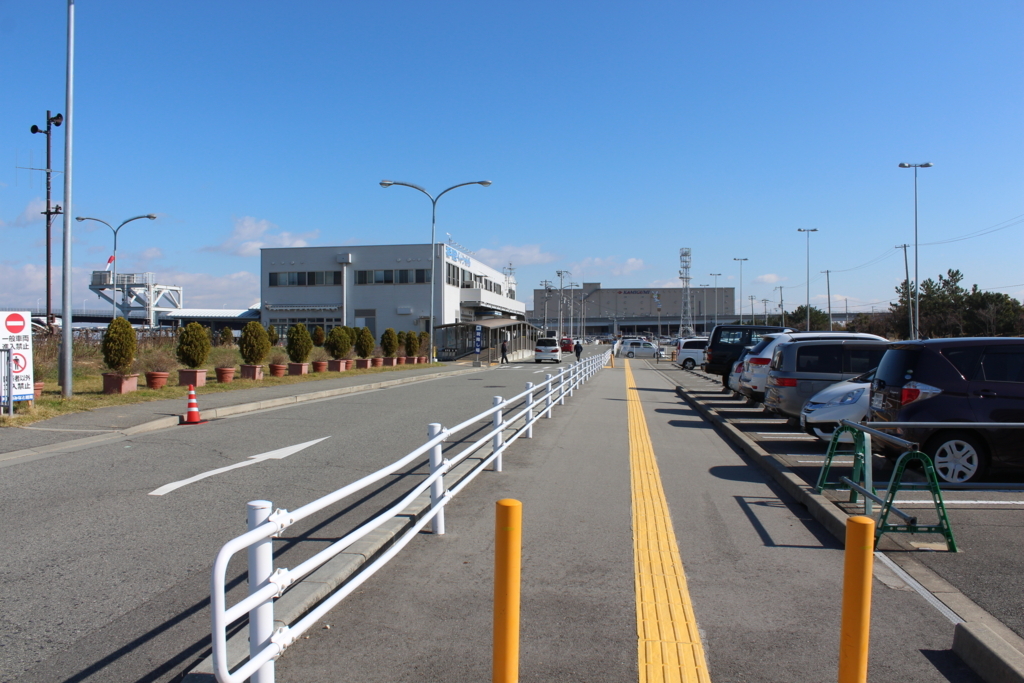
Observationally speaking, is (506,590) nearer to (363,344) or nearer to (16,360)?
(16,360)

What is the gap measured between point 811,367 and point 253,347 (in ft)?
55.6

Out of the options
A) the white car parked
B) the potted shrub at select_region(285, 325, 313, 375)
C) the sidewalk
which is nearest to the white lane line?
the sidewalk

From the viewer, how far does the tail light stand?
329 inches

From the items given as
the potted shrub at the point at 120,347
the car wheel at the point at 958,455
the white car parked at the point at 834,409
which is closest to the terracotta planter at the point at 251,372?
the potted shrub at the point at 120,347

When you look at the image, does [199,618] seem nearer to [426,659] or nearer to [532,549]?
[426,659]

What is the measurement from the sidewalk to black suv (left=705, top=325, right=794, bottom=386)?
11.9 metres

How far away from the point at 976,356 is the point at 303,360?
74.7 ft

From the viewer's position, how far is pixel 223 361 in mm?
31094

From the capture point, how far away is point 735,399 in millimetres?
20641

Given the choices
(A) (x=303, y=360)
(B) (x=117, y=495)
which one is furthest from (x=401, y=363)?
(B) (x=117, y=495)

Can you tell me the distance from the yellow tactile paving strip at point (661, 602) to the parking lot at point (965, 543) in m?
A: 1.67

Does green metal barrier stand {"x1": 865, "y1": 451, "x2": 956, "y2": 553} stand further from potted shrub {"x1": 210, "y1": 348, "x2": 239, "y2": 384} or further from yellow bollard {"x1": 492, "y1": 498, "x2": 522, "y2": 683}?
potted shrub {"x1": 210, "y1": 348, "x2": 239, "y2": 384}

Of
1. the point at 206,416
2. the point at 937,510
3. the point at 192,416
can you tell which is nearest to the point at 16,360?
the point at 192,416

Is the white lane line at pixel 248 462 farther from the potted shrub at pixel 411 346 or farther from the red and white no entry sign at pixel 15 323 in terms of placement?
the potted shrub at pixel 411 346
